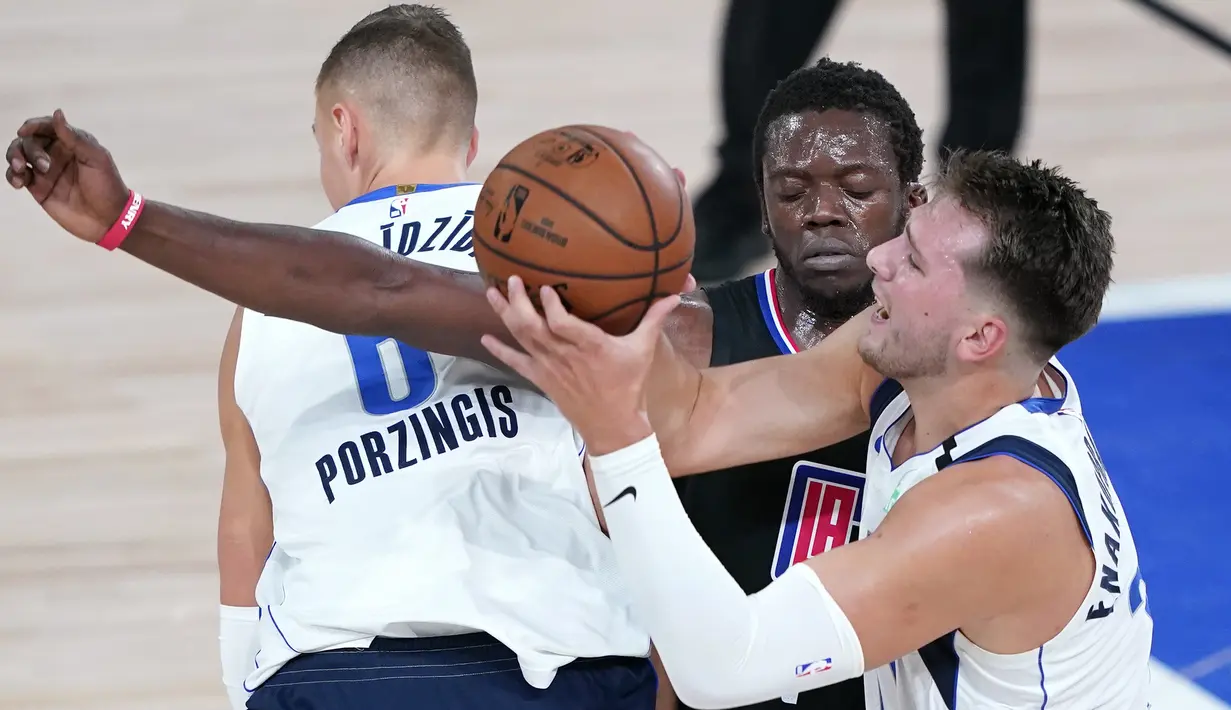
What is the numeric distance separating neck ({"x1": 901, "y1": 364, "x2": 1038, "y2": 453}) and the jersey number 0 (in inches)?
35.1

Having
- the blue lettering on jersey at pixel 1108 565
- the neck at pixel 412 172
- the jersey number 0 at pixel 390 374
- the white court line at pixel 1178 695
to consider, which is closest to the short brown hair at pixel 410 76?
the neck at pixel 412 172

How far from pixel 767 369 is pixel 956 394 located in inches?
18.4

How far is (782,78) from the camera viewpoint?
661cm

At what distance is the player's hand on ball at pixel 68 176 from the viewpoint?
6.90 ft

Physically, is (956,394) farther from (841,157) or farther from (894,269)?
(841,157)

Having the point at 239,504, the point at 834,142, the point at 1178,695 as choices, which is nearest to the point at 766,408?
the point at 834,142

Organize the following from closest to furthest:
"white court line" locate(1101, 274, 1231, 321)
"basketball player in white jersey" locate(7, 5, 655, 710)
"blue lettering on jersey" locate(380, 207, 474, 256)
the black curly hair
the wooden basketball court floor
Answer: "basketball player in white jersey" locate(7, 5, 655, 710)
"blue lettering on jersey" locate(380, 207, 474, 256)
the black curly hair
the wooden basketball court floor
"white court line" locate(1101, 274, 1231, 321)

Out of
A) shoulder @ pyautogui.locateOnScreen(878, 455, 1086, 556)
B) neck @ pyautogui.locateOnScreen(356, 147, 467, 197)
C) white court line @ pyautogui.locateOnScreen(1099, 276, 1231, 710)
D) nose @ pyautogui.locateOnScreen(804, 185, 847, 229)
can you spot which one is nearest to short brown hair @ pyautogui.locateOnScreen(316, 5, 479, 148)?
neck @ pyautogui.locateOnScreen(356, 147, 467, 197)

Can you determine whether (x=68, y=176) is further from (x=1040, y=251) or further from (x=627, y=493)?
(x=1040, y=251)

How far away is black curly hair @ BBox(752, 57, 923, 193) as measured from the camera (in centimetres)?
306

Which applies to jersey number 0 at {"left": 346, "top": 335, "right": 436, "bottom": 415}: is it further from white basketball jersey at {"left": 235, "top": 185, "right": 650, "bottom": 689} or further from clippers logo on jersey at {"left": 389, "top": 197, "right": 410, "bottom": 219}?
clippers logo on jersey at {"left": 389, "top": 197, "right": 410, "bottom": 219}

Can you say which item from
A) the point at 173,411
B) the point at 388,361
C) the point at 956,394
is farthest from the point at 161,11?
the point at 956,394

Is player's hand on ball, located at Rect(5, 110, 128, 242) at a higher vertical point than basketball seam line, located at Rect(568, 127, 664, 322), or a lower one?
higher

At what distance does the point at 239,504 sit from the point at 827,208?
4.58 feet
